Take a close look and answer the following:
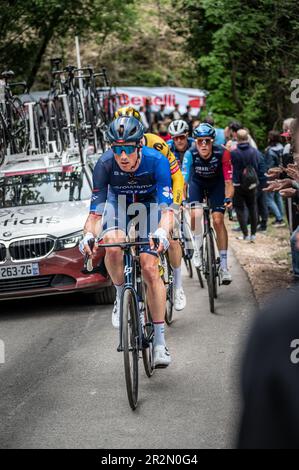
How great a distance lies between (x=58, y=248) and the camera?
10.2 meters

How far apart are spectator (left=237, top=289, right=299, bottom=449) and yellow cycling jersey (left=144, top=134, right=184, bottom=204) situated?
645 cm

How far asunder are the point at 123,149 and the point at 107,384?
6.15 feet

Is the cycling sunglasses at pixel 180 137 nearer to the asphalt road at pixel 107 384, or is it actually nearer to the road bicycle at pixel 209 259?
the road bicycle at pixel 209 259

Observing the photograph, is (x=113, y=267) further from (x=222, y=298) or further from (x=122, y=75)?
(x=122, y=75)

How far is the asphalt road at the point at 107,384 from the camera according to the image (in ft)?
18.8

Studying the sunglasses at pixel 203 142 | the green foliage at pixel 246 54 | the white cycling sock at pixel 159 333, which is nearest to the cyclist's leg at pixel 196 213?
the sunglasses at pixel 203 142

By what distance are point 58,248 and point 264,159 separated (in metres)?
7.10

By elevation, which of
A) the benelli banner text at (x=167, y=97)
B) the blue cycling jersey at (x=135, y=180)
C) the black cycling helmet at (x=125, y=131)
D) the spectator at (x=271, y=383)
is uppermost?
the spectator at (x=271, y=383)

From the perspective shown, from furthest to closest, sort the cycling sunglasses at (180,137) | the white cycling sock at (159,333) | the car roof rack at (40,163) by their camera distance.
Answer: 1. the car roof rack at (40,163)
2. the cycling sunglasses at (180,137)
3. the white cycling sock at (159,333)

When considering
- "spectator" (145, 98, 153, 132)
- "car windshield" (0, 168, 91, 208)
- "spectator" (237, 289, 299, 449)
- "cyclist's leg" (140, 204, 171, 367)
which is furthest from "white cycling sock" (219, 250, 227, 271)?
"spectator" (145, 98, 153, 132)

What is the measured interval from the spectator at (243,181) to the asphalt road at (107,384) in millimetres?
5135

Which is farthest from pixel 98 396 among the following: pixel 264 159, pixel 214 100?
pixel 214 100

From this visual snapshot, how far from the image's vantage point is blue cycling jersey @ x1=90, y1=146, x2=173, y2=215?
7.00 meters

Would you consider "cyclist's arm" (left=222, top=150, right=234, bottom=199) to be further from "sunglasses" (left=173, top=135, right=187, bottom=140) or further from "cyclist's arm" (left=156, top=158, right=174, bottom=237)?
"cyclist's arm" (left=156, top=158, right=174, bottom=237)
